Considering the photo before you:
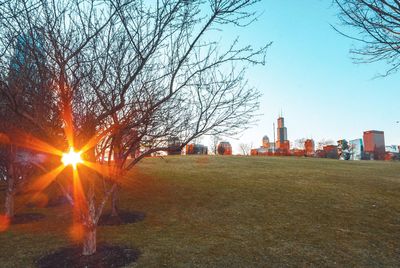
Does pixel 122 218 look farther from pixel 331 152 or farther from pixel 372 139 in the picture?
pixel 372 139

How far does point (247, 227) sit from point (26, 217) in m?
8.09

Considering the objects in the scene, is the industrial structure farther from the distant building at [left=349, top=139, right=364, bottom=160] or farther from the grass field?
the grass field

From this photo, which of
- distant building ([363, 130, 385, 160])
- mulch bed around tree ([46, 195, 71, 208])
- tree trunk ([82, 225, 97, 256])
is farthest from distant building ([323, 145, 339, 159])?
tree trunk ([82, 225, 97, 256])

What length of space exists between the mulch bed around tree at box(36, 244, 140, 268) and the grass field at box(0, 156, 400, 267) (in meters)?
0.30

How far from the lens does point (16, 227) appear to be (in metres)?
9.48

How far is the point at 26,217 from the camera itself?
35.3ft

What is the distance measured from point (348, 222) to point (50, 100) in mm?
9041

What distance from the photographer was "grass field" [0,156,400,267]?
6434 mm

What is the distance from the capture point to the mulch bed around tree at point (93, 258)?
5709 millimetres

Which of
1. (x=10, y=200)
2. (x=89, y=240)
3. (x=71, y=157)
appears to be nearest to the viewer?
(x=71, y=157)

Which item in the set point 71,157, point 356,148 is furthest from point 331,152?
point 71,157

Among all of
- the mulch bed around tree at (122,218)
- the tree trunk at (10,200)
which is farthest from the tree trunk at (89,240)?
the tree trunk at (10,200)

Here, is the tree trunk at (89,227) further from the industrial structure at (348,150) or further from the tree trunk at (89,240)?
the industrial structure at (348,150)

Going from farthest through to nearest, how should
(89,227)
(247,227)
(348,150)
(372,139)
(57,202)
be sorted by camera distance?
(372,139), (348,150), (57,202), (247,227), (89,227)
